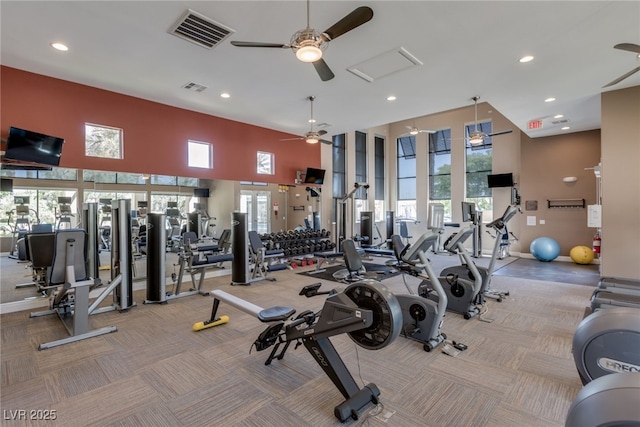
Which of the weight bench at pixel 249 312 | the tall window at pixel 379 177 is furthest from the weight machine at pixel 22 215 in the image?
the tall window at pixel 379 177

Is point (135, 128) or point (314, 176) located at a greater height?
point (135, 128)

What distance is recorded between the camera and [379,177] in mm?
12320

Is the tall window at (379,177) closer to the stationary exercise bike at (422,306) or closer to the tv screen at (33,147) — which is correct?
the stationary exercise bike at (422,306)

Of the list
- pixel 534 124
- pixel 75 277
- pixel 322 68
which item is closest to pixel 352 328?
pixel 322 68

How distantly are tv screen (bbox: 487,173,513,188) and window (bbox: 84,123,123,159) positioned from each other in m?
9.67

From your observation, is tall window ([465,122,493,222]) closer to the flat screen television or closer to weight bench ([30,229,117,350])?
weight bench ([30,229,117,350])

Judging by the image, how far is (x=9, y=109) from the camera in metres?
4.17

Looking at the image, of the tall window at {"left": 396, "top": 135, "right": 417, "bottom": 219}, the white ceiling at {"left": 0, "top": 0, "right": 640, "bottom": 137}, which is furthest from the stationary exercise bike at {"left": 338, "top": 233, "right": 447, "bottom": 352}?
the tall window at {"left": 396, "top": 135, "right": 417, "bottom": 219}

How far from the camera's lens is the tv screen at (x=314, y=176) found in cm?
807

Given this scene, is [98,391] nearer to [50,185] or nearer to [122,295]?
[122,295]

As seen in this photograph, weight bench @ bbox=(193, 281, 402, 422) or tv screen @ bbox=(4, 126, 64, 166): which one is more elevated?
tv screen @ bbox=(4, 126, 64, 166)

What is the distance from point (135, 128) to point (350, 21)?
443 centimetres

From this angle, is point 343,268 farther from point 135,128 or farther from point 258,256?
point 135,128

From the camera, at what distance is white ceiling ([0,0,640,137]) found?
3010mm
